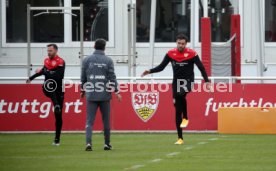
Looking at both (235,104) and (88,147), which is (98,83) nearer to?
(88,147)

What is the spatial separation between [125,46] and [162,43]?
4.81 ft

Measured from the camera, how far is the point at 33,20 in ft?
115

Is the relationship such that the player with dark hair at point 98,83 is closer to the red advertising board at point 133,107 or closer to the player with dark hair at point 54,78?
the player with dark hair at point 54,78

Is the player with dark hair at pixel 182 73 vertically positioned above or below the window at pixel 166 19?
below

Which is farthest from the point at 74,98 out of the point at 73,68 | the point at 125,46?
the point at 125,46

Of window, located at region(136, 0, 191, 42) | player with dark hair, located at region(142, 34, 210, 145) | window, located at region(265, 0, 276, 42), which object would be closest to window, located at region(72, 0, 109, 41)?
window, located at region(136, 0, 191, 42)

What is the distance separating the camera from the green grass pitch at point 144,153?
16188 mm

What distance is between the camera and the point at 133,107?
24.8m

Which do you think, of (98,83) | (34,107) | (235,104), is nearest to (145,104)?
(235,104)

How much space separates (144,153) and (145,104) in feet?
20.1

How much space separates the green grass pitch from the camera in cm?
1619

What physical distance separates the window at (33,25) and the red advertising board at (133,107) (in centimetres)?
999

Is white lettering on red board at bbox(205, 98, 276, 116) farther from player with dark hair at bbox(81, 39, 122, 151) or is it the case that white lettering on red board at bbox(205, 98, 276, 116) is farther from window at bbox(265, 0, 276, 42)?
window at bbox(265, 0, 276, 42)

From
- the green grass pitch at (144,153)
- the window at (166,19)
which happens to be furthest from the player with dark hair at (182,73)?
the window at (166,19)
